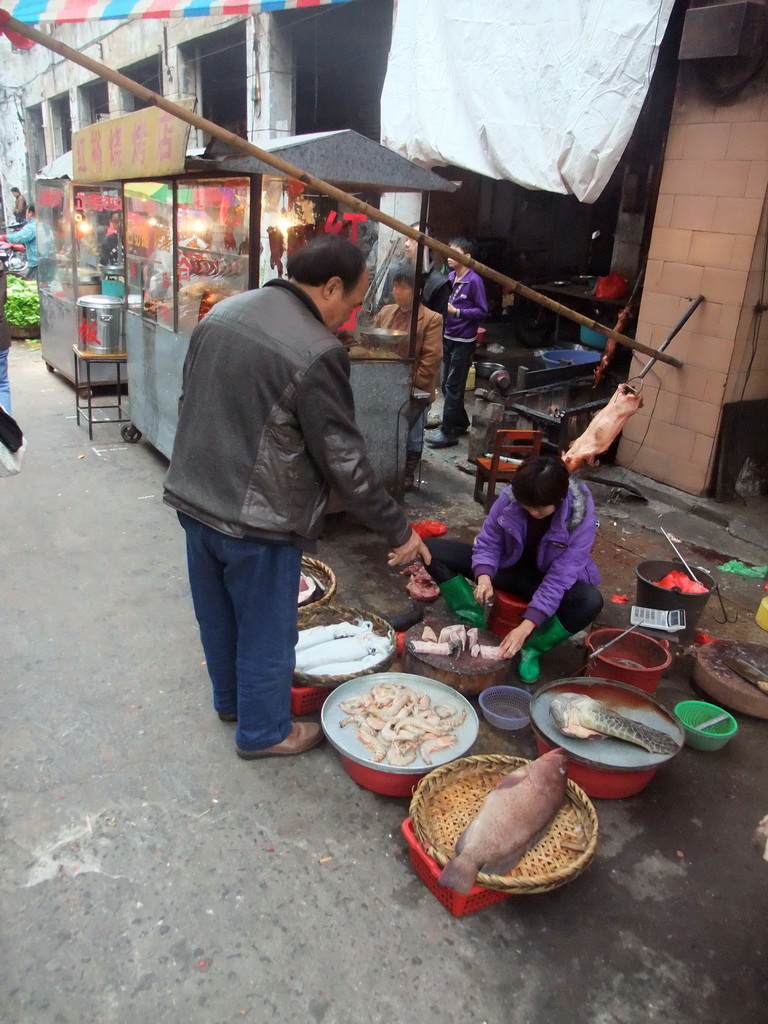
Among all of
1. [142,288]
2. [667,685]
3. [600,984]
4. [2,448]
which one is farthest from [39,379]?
[600,984]

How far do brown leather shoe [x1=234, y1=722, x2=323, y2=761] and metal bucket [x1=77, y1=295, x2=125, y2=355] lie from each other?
6.00 metres

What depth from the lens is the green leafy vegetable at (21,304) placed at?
39.7 ft

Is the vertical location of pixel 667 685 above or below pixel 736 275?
below

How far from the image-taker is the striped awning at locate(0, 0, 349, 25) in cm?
613

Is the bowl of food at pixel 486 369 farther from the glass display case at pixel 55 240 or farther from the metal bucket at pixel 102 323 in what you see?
the glass display case at pixel 55 240

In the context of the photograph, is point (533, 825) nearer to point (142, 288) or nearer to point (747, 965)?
point (747, 965)

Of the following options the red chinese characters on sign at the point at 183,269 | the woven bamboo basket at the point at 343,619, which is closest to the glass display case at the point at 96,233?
the red chinese characters on sign at the point at 183,269

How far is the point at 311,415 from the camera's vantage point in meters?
2.71

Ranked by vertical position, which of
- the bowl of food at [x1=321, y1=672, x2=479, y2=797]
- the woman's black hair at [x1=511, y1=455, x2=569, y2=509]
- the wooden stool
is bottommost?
the bowl of food at [x1=321, y1=672, x2=479, y2=797]

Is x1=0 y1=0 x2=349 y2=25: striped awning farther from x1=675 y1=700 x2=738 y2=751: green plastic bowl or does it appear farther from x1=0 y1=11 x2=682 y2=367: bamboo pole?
x1=675 y1=700 x2=738 y2=751: green plastic bowl

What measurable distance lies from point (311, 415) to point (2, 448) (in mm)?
1860

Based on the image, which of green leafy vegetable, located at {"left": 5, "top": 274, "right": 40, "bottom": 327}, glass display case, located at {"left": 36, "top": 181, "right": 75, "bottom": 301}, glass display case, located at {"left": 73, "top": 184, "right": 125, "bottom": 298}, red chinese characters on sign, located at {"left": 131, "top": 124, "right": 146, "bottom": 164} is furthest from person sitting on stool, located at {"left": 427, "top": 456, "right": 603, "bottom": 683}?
green leafy vegetable, located at {"left": 5, "top": 274, "right": 40, "bottom": 327}

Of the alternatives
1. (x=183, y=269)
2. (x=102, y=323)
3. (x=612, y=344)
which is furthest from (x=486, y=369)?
(x=102, y=323)

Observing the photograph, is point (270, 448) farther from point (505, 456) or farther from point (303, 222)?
point (505, 456)
